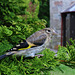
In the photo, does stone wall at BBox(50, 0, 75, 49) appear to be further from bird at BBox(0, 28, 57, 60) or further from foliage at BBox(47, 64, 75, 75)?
foliage at BBox(47, 64, 75, 75)

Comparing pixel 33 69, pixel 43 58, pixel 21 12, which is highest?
pixel 21 12

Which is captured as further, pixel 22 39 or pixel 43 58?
pixel 22 39

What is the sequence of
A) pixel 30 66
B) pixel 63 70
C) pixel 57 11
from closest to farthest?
pixel 30 66, pixel 63 70, pixel 57 11

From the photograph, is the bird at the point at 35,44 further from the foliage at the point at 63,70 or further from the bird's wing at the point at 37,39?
the foliage at the point at 63,70

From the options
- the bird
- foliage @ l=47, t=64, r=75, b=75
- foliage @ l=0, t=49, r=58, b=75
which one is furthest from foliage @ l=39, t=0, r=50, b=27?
foliage @ l=0, t=49, r=58, b=75

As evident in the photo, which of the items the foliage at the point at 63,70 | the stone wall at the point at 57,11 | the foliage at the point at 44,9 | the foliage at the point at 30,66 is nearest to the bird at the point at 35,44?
the foliage at the point at 30,66

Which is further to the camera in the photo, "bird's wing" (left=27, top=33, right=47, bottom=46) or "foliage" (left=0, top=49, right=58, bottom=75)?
"bird's wing" (left=27, top=33, right=47, bottom=46)

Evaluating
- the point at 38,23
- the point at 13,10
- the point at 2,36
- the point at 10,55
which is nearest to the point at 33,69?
the point at 10,55

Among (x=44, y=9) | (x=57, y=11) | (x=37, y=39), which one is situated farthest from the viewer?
(x=44, y=9)

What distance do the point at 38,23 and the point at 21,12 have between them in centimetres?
56

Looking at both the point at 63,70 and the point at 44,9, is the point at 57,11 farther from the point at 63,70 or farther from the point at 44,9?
the point at 63,70

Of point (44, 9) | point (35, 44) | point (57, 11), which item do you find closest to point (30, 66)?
point (35, 44)

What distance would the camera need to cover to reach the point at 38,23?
3.78 metres

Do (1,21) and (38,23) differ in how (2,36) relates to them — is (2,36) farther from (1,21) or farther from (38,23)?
(38,23)
